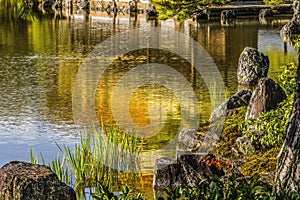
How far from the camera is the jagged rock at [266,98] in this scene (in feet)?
51.4

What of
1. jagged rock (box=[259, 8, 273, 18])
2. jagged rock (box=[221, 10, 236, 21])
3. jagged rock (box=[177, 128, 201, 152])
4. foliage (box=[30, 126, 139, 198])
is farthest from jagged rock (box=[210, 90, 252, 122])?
jagged rock (box=[259, 8, 273, 18])

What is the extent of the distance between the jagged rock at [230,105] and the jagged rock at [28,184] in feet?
20.5

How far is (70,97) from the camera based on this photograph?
973 inches

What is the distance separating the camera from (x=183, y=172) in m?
14.1

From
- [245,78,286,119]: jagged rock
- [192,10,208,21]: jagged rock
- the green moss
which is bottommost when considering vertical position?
the green moss

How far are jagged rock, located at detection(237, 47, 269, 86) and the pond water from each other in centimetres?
52

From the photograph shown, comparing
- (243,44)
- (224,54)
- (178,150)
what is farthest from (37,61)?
(178,150)

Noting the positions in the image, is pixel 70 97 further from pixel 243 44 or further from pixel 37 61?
pixel 243 44

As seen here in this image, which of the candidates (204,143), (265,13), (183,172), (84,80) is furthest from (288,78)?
(265,13)

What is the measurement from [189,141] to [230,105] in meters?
1.70

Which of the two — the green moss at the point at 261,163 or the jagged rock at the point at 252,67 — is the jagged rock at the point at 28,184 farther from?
the jagged rock at the point at 252,67

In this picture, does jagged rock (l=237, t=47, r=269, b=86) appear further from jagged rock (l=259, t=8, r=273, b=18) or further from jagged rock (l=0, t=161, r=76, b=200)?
jagged rock (l=259, t=8, r=273, b=18)

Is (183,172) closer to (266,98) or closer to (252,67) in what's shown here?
(266,98)

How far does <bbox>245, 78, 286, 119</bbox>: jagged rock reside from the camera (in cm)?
1566
